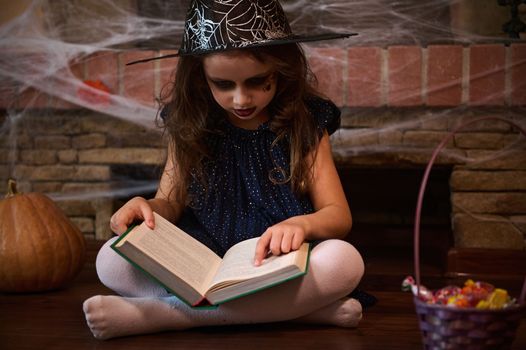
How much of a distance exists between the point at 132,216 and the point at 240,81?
283 millimetres

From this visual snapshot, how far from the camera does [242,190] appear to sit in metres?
1.49

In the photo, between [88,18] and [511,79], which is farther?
[88,18]

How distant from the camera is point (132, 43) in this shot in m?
2.17

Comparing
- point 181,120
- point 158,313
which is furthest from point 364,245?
point 158,313

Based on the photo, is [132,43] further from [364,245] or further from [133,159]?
[364,245]

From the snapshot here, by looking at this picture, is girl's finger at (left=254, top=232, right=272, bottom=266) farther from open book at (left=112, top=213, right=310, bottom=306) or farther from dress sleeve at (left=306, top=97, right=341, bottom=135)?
dress sleeve at (left=306, top=97, right=341, bottom=135)

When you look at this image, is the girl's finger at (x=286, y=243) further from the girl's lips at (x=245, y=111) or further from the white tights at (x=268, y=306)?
the girl's lips at (x=245, y=111)

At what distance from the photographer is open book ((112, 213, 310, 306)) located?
1.10 m

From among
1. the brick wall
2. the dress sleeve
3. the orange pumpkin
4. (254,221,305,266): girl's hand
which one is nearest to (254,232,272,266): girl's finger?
(254,221,305,266): girl's hand

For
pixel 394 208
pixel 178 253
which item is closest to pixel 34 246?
pixel 178 253

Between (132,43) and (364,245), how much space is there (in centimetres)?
88

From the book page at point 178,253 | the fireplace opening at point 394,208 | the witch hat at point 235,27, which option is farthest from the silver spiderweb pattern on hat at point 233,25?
the fireplace opening at point 394,208

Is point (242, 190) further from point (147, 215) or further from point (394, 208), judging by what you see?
point (394, 208)

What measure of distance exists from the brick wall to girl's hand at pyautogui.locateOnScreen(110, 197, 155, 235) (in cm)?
82
